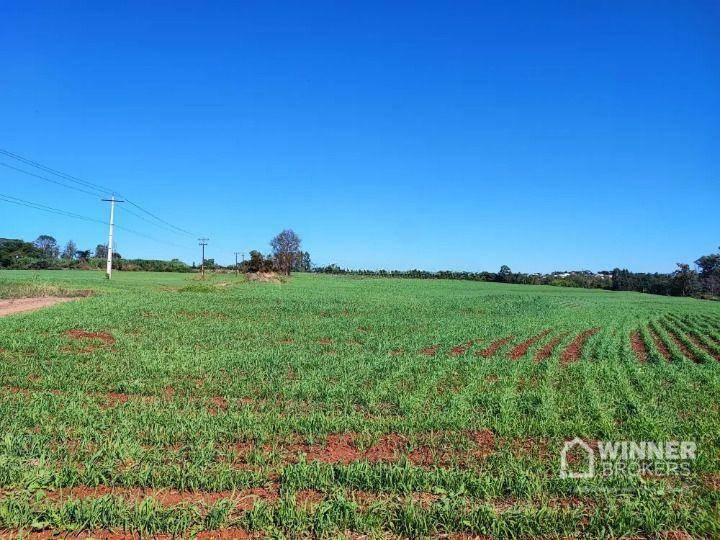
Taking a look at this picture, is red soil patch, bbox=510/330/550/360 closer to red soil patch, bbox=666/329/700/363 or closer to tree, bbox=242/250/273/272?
red soil patch, bbox=666/329/700/363

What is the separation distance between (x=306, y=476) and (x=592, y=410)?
608 centimetres

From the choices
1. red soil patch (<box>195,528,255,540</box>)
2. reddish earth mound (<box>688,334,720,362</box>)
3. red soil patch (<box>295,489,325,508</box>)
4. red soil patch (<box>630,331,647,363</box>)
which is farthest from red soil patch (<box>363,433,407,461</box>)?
reddish earth mound (<box>688,334,720,362</box>)

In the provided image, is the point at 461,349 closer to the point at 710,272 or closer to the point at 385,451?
the point at 385,451

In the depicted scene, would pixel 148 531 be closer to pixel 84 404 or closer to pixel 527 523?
pixel 527 523

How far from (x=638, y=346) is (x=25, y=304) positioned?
34.6 meters

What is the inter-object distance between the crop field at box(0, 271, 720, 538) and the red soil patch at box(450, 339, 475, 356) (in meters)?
0.52

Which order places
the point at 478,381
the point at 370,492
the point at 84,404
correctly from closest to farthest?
the point at 370,492
the point at 84,404
the point at 478,381

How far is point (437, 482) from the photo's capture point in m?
5.50

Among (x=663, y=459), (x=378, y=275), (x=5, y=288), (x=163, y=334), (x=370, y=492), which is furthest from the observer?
(x=378, y=275)

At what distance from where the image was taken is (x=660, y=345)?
2006cm

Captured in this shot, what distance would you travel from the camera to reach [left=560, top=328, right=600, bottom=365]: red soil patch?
590 inches

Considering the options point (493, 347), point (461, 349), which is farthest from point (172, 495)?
point (493, 347)

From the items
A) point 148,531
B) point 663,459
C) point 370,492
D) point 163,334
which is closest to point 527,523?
point 370,492

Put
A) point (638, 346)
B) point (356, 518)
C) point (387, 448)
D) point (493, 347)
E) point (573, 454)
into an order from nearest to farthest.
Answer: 1. point (356, 518)
2. point (573, 454)
3. point (387, 448)
4. point (493, 347)
5. point (638, 346)
